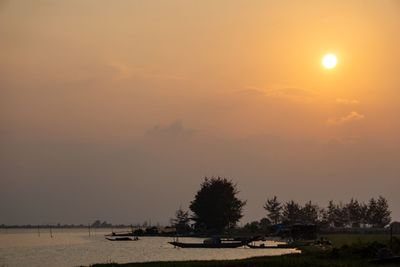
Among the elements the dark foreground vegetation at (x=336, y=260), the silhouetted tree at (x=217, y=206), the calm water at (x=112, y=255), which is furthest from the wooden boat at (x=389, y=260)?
the silhouetted tree at (x=217, y=206)

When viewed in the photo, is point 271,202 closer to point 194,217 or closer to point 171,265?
point 194,217

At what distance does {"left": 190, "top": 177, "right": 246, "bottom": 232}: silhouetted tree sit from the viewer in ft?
402

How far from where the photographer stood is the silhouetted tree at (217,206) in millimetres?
122562

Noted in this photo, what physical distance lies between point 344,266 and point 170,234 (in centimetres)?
10543

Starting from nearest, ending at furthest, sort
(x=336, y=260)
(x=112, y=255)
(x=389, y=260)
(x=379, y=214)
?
(x=389, y=260) < (x=336, y=260) < (x=112, y=255) < (x=379, y=214)

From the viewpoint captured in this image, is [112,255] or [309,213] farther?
[309,213]

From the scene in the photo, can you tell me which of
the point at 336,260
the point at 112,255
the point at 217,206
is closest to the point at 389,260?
the point at 336,260

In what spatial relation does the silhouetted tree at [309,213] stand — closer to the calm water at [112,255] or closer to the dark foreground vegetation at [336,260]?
the calm water at [112,255]

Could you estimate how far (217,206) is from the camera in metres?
122

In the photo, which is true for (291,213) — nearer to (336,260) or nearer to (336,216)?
(336,216)

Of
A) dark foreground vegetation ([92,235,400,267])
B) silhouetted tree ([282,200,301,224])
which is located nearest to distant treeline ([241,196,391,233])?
silhouetted tree ([282,200,301,224])

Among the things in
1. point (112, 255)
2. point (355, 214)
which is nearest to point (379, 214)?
point (355, 214)

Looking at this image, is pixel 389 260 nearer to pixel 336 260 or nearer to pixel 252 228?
pixel 336 260

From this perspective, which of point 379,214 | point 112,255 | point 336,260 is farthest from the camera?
point 379,214
